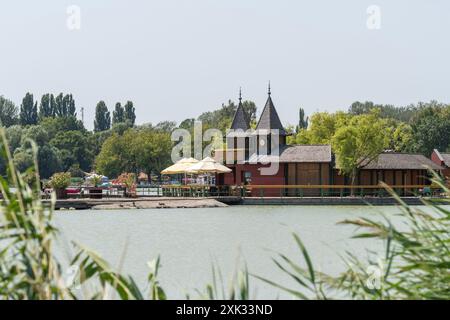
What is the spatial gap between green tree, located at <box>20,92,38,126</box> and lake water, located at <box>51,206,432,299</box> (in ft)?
217

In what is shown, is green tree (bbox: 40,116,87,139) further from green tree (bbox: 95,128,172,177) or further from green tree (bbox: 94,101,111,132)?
green tree (bbox: 95,128,172,177)

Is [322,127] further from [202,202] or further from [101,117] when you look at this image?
[101,117]

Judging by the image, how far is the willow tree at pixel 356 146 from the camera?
48594 millimetres

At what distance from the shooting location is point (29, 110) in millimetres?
106875

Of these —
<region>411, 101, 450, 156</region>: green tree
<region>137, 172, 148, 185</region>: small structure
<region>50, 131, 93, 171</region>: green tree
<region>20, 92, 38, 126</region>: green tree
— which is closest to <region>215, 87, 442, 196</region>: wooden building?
<region>411, 101, 450, 156</region>: green tree

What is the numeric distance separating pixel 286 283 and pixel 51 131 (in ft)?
274

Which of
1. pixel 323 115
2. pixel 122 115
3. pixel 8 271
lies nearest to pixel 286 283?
pixel 8 271

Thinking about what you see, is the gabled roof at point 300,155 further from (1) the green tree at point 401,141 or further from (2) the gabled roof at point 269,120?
(1) the green tree at point 401,141

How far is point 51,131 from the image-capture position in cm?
9638

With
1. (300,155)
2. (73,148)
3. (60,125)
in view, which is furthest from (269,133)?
(60,125)

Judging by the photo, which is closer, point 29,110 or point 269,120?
point 269,120

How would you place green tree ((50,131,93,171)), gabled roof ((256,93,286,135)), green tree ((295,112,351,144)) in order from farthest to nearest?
1. green tree ((50,131,93,171))
2. green tree ((295,112,351,144))
3. gabled roof ((256,93,286,135))

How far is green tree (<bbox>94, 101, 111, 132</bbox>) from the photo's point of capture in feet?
384

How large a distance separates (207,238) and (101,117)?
9157cm
